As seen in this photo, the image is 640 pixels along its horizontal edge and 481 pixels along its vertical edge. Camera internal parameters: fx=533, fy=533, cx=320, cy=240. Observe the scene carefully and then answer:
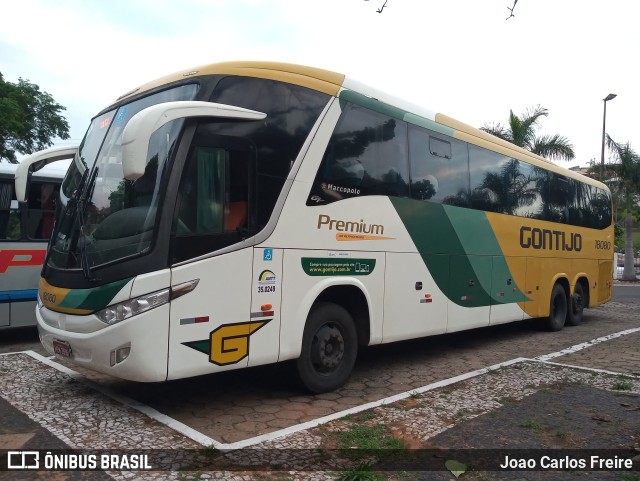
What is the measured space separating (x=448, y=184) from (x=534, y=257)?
11.1 feet

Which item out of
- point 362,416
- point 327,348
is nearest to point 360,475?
point 362,416

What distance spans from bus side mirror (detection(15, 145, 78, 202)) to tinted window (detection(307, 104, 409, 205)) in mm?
2830

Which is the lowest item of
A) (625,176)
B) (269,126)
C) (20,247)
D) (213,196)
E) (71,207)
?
(20,247)

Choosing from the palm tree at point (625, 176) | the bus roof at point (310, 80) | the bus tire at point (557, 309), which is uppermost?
the palm tree at point (625, 176)

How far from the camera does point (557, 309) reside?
11195 mm

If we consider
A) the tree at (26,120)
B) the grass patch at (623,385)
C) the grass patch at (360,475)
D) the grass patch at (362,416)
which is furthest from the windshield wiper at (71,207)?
the tree at (26,120)

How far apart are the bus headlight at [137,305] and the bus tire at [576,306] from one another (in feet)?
32.3

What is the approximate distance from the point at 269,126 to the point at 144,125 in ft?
4.48

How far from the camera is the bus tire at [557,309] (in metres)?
10.9

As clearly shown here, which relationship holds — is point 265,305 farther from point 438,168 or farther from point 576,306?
point 576,306

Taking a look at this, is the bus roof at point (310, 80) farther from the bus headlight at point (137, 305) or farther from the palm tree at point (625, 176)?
the palm tree at point (625, 176)

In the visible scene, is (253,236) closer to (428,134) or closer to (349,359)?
(349,359)

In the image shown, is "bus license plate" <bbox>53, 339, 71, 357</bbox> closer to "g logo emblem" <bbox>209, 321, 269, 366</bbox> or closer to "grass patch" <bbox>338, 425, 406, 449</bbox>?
"g logo emblem" <bbox>209, 321, 269, 366</bbox>

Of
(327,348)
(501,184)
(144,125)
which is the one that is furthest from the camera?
(501,184)
